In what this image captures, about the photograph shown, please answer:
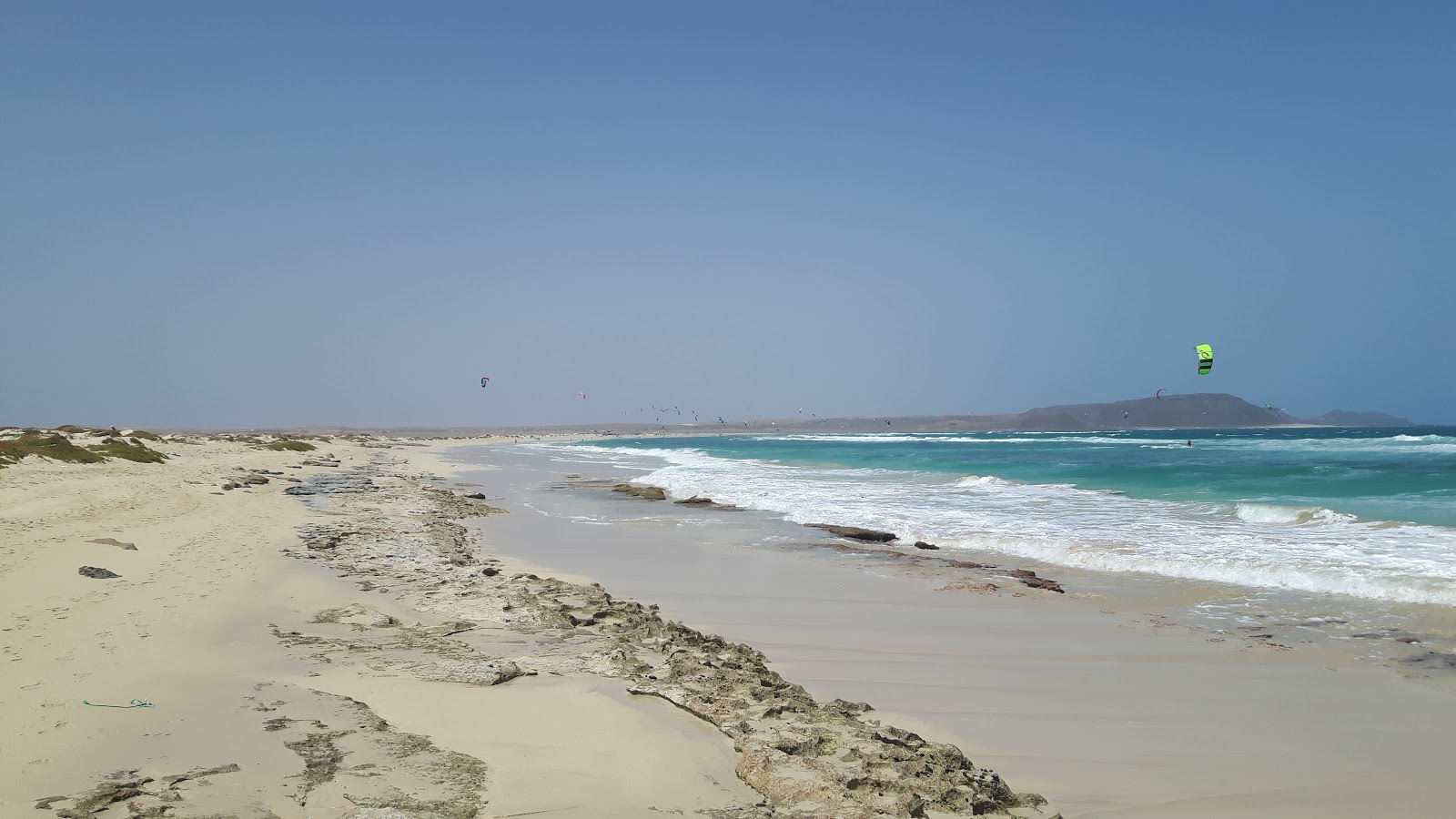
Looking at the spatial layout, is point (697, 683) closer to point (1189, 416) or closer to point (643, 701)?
point (643, 701)

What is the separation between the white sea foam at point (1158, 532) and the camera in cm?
928

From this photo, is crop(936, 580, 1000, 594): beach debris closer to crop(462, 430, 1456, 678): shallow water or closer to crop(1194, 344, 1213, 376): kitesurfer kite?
crop(462, 430, 1456, 678): shallow water

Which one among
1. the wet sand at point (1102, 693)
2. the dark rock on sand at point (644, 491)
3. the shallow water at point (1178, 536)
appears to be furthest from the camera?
the dark rock on sand at point (644, 491)

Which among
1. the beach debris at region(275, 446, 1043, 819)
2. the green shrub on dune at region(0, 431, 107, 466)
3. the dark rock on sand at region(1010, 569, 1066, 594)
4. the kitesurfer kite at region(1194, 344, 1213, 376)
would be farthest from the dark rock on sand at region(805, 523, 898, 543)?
the green shrub on dune at region(0, 431, 107, 466)

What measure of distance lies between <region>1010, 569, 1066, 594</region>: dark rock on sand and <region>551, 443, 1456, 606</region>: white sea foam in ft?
4.43

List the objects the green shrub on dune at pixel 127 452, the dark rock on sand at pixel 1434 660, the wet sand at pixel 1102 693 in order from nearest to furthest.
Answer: the wet sand at pixel 1102 693, the dark rock on sand at pixel 1434 660, the green shrub on dune at pixel 127 452

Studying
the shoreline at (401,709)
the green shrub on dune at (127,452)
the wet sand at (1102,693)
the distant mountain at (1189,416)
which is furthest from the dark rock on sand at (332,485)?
the distant mountain at (1189,416)

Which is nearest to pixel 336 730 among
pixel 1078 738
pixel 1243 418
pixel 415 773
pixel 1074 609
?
Result: pixel 415 773

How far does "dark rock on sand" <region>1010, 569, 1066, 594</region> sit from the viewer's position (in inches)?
356

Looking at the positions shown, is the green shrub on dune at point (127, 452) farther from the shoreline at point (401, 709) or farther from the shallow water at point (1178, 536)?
the shoreline at point (401, 709)

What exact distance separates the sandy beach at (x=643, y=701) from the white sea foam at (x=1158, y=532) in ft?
9.06

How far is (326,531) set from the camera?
1256cm

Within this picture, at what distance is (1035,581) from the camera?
9438 mm

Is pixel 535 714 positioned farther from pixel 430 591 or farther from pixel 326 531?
pixel 326 531
